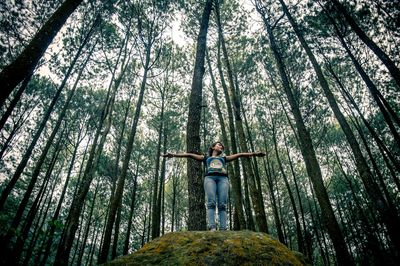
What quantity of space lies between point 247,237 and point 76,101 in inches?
772

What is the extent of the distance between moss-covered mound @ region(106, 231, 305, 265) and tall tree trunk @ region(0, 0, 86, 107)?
3388mm

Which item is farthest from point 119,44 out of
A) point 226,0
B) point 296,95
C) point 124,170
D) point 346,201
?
point 346,201

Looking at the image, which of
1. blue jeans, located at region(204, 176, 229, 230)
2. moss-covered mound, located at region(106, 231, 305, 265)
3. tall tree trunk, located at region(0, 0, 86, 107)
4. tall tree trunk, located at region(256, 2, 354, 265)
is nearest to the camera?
moss-covered mound, located at region(106, 231, 305, 265)

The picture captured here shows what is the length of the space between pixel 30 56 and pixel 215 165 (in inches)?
155

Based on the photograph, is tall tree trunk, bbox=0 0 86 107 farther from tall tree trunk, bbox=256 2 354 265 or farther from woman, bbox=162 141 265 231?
tall tree trunk, bbox=256 2 354 265

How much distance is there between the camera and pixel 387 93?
47.1 ft

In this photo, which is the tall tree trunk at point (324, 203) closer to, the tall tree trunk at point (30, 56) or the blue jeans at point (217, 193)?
the blue jeans at point (217, 193)

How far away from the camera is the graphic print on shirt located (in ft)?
13.2

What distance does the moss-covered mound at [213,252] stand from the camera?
6.55 feet

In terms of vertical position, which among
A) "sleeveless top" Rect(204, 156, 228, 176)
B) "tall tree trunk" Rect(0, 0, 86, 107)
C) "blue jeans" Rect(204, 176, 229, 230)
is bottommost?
"blue jeans" Rect(204, 176, 229, 230)

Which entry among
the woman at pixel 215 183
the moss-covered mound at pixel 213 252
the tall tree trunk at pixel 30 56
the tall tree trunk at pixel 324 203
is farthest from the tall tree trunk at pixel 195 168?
the tall tree trunk at pixel 324 203

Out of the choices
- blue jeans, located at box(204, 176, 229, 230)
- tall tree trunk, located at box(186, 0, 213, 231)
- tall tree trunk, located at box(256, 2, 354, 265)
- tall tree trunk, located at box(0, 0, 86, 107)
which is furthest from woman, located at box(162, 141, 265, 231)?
tall tree trunk, located at box(256, 2, 354, 265)

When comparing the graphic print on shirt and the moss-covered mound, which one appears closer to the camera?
the moss-covered mound

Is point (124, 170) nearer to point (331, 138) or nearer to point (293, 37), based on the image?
point (293, 37)
